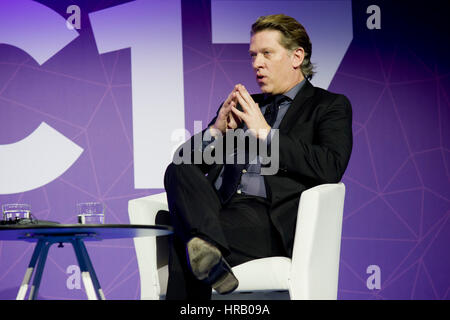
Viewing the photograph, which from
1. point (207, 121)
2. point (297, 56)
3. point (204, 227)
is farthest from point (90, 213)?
point (207, 121)

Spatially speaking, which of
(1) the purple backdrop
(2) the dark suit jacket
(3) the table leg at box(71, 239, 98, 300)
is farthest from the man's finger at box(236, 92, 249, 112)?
(1) the purple backdrop

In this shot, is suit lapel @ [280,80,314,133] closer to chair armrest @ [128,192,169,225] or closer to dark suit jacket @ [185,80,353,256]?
dark suit jacket @ [185,80,353,256]

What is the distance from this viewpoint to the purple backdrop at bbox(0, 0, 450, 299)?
388cm

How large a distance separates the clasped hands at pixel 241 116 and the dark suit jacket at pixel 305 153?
0.10 m

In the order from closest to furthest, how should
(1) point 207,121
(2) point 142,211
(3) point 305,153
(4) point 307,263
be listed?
1. (4) point 307,263
2. (3) point 305,153
3. (2) point 142,211
4. (1) point 207,121

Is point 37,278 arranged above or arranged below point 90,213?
below

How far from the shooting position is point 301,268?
8.02ft

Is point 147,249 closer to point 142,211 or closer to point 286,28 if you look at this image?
point 142,211

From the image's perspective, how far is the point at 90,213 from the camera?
261 centimetres

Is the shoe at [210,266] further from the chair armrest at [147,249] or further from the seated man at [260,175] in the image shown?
the chair armrest at [147,249]

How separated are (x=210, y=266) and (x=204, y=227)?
0.50ft

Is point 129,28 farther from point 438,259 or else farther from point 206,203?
point 438,259

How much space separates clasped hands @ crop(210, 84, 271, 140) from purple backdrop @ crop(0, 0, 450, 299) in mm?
A: 1116

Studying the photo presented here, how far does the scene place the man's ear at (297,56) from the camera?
308 centimetres
